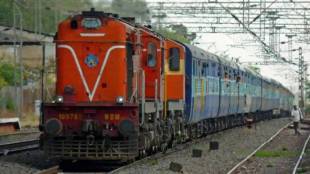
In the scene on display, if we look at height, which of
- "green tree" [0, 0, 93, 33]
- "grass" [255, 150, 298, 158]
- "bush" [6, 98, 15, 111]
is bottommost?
"grass" [255, 150, 298, 158]

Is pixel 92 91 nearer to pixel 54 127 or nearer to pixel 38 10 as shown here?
pixel 54 127

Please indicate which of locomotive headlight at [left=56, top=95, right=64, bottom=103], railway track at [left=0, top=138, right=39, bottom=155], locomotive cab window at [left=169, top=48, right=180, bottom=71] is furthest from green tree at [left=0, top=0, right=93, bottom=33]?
locomotive headlight at [left=56, top=95, right=64, bottom=103]

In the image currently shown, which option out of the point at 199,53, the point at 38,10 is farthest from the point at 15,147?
the point at 38,10

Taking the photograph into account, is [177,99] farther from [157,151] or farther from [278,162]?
[278,162]

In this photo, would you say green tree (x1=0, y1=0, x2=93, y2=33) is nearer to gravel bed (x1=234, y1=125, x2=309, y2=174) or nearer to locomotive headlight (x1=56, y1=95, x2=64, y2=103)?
gravel bed (x1=234, y1=125, x2=309, y2=174)

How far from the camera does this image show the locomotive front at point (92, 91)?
1535cm

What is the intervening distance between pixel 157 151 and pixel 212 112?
8940 millimetres

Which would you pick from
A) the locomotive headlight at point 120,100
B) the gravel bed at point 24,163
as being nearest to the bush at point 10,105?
the gravel bed at point 24,163

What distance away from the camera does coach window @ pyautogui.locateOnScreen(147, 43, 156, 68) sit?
58.6 ft

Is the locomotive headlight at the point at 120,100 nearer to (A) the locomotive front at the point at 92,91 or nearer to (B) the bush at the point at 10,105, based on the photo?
(A) the locomotive front at the point at 92,91

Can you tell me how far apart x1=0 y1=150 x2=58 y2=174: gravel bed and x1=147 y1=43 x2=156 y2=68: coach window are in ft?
11.6

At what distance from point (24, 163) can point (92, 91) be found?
260cm

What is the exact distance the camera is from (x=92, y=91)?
15.9 m

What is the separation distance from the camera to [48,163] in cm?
1711
